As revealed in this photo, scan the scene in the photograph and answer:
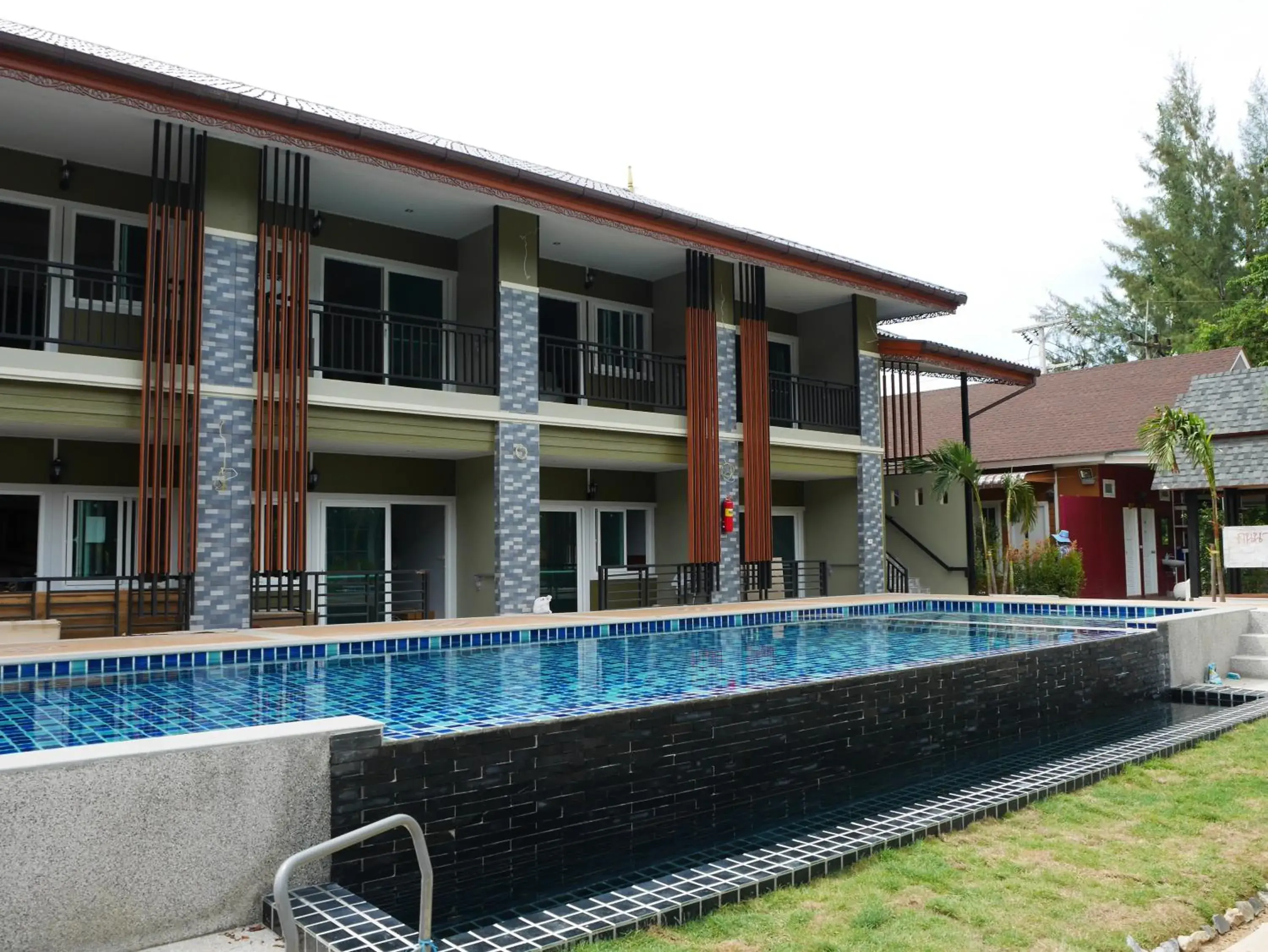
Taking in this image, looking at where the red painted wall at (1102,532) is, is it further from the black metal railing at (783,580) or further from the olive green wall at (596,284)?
the olive green wall at (596,284)

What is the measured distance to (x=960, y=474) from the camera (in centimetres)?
1800

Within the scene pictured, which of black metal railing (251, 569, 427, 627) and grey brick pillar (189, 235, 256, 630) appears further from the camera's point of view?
black metal railing (251, 569, 427, 627)

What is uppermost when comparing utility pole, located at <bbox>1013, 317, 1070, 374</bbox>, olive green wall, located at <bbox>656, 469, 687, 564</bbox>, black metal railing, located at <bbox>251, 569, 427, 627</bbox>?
utility pole, located at <bbox>1013, 317, 1070, 374</bbox>

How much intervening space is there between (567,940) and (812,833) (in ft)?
7.32

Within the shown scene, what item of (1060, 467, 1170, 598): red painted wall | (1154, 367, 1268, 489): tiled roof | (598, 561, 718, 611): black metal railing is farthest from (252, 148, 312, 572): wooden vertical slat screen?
(1060, 467, 1170, 598): red painted wall

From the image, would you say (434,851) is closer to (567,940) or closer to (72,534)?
(567,940)

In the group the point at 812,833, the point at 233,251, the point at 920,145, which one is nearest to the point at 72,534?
the point at 233,251

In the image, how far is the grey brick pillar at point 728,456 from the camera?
15164mm

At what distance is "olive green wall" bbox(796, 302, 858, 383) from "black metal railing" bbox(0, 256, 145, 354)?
37.3 feet

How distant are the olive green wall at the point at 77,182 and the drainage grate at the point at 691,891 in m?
9.61

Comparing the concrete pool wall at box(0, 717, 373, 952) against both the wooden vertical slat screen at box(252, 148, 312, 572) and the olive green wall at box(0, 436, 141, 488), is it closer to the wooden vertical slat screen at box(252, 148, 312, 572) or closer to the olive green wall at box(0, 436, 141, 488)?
the wooden vertical slat screen at box(252, 148, 312, 572)

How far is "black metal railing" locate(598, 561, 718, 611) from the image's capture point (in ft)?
49.1

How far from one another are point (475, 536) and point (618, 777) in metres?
8.17

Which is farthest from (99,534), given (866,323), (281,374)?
(866,323)
